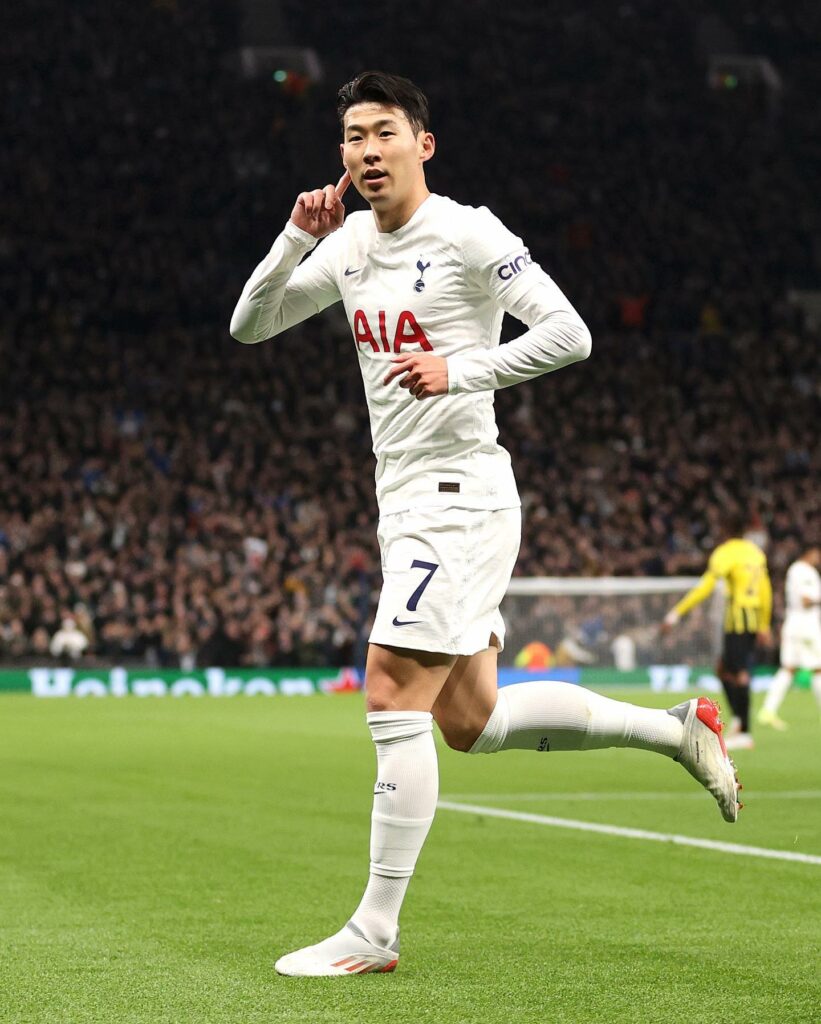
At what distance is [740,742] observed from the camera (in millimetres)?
A: 15539

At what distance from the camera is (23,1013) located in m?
4.20

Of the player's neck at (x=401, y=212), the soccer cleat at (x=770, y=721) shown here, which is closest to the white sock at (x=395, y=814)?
the player's neck at (x=401, y=212)

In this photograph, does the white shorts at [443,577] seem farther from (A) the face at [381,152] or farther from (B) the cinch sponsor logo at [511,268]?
(A) the face at [381,152]

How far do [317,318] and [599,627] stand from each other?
11.4 meters

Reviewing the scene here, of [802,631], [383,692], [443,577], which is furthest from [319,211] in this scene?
[802,631]

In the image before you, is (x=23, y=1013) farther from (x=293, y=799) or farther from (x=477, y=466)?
(x=293, y=799)

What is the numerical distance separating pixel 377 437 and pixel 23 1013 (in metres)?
1.92

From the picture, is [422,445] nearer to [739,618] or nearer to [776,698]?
[739,618]

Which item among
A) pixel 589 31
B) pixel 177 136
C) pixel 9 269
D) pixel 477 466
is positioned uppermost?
pixel 589 31

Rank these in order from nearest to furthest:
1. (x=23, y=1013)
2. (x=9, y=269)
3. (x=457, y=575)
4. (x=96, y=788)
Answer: (x=23, y=1013), (x=457, y=575), (x=96, y=788), (x=9, y=269)

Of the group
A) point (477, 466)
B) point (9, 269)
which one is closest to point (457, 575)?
point (477, 466)

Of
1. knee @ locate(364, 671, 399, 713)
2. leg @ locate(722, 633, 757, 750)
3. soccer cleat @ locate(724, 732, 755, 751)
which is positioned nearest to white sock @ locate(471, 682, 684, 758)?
knee @ locate(364, 671, 399, 713)

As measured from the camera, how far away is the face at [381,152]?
195 inches

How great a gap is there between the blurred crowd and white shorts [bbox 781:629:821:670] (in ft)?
29.6
